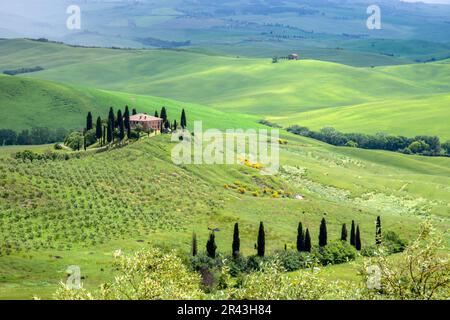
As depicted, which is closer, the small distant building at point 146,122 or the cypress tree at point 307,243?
the cypress tree at point 307,243

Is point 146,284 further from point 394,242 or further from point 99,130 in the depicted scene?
point 99,130

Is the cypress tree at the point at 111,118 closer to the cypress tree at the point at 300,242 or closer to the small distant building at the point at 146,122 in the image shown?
the small distant building at the point at 146,122

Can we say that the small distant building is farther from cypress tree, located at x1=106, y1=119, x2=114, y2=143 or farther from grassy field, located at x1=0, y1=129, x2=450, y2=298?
grassy field, located at x1=0, y1=129, x2=450, y2=298

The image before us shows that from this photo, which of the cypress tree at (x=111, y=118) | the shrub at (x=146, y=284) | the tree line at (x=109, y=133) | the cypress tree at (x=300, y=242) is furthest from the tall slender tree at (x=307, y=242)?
the cypress tree at (x=111, y=118)

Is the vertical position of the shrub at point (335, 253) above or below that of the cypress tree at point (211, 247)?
below

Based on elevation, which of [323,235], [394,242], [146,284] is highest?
[146,284]

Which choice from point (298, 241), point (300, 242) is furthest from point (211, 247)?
point (300, 242)

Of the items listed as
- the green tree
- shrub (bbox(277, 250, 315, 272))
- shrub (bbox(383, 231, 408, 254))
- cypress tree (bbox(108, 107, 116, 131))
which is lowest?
shrub (bbox(383, 231, 408, 254))

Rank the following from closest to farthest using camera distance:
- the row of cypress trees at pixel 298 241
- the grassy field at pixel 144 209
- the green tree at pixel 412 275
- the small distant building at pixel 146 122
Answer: the green tree at pixel 412 275 → the grassy field at pixel 144 209 → the row of cypress trees at pixel 298 241 → the small distant building at pixel 146 122

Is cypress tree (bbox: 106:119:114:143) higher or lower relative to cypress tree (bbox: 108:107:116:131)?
lower

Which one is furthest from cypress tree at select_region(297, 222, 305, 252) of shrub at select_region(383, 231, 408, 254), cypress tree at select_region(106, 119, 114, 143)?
cypress tree at select_region(106, 119, 114, 143)
